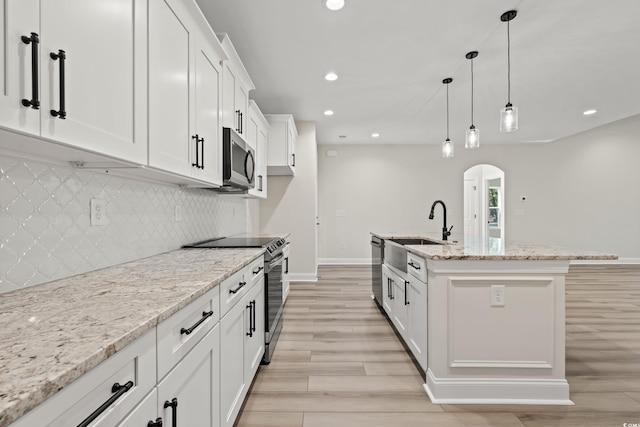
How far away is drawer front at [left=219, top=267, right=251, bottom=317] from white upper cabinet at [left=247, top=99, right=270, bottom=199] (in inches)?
63.8

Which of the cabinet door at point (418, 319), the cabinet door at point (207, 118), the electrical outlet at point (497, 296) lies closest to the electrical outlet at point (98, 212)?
the cabinet door at point (207, 118)

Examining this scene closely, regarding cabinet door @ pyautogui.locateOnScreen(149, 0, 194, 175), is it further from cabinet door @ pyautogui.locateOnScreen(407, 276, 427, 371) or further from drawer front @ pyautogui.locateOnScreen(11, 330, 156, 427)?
cabinet door @ pyautogui.locateOnScreen(407, 276, 427, 371)

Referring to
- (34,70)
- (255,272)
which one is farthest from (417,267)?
(34,70)

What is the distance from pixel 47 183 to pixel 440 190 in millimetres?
7010

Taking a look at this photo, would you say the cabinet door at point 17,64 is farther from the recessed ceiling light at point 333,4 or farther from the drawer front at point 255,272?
the recessed ceiling light at point 333,4

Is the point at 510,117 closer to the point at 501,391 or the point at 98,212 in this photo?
the point at 501,391

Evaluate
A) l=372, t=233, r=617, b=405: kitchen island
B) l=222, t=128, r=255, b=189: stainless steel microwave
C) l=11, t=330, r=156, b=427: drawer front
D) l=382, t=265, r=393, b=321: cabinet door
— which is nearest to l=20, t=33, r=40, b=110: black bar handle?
l=11, t=330, r=156, b=427: drawer front

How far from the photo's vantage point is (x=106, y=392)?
649 mm

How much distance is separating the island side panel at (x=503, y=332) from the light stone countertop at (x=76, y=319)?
1.35m

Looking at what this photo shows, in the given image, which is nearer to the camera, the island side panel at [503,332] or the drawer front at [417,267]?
the island side panel at [503,332]

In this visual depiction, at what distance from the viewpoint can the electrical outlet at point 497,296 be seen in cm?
186

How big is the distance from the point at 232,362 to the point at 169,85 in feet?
4.54

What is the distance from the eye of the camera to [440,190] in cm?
708

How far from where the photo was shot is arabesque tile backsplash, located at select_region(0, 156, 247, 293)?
1062 mm
